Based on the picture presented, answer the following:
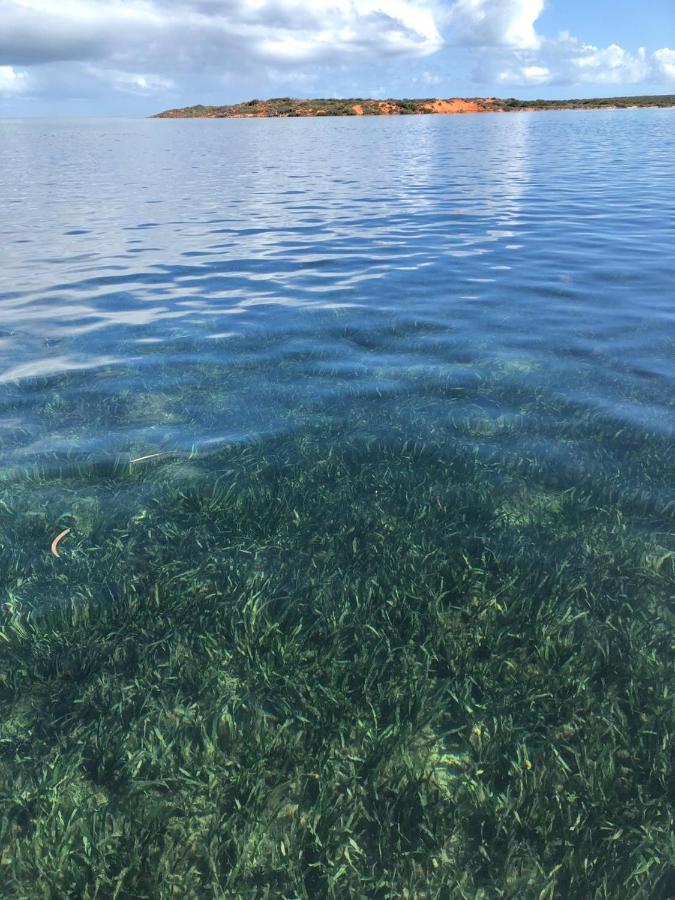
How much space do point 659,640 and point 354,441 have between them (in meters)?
4.01

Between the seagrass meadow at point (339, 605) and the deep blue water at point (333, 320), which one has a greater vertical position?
the deep blue water at point (333, 320)

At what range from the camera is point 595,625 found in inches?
174

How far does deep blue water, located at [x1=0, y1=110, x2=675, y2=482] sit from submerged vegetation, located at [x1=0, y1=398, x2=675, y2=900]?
1.56 metres

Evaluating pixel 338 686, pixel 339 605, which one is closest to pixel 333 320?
pixel 339 605

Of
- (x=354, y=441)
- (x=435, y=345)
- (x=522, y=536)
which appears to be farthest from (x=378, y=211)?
(x=522, y=536)

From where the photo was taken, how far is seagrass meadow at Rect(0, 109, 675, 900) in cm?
311

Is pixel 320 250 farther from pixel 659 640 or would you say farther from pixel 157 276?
pixel 659 640

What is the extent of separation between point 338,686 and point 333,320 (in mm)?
9422

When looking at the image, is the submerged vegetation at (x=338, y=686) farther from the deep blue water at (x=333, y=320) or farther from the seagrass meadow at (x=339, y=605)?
the deep blue water at (x=333, y=320)

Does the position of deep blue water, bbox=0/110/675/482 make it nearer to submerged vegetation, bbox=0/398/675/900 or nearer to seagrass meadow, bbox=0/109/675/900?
seagrass meadow, bbox=0/109/675/900

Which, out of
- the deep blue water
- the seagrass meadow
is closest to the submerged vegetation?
the seagrass meadow

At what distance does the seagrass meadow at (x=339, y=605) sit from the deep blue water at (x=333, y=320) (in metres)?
0.09

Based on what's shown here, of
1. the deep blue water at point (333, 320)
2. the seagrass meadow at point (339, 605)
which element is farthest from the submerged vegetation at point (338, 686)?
the deep blue water at point (333, 320)

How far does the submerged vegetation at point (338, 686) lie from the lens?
10.0 feet
